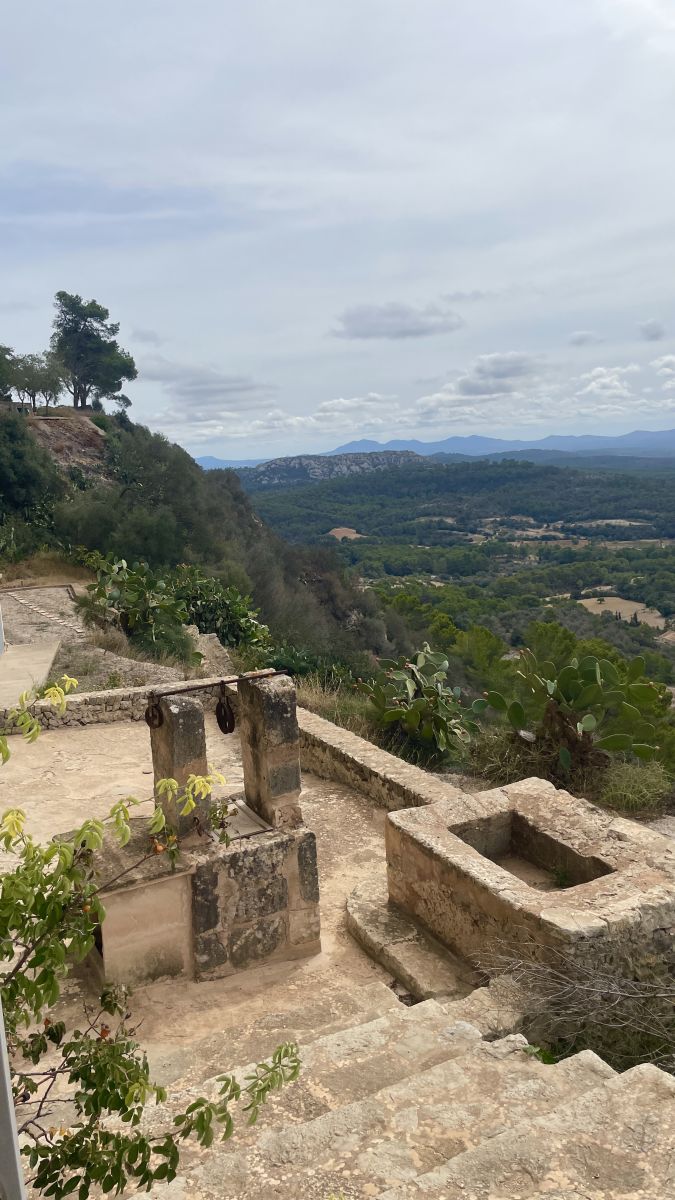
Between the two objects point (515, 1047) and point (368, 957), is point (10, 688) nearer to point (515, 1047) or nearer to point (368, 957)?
point (368, 957)

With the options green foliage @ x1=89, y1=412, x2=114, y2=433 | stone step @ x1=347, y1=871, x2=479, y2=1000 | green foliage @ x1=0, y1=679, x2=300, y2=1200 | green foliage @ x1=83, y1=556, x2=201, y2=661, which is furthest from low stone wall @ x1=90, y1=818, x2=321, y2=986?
green foliage @ x1=89, y1=412, x2=114, y2=433

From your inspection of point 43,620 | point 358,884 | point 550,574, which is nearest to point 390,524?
point 550,574

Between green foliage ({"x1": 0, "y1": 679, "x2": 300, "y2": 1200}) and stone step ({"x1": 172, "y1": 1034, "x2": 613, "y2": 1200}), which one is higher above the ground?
green foliage ({"x1": 0, "y1": 679, "x2": 300, "y2": 1200})

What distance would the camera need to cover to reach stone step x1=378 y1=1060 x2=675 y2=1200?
2.29 metres

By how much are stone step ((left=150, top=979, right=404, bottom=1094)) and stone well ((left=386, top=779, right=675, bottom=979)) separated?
62cm

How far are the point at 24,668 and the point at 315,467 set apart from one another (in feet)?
482

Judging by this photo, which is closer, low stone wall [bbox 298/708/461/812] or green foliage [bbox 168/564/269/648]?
low stone wall [bbox 298/708/461/812]

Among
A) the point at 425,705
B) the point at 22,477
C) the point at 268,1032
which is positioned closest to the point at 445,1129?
the point at 268,1032

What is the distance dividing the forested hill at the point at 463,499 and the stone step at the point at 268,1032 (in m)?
76.2

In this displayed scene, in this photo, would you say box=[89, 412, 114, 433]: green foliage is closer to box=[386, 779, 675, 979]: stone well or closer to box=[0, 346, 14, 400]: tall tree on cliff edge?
box=[0, 346, 14, 400]: tall tree on cliff edge

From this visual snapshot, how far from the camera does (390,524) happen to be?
9888 cm

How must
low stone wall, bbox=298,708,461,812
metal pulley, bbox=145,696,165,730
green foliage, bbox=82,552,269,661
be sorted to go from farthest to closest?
1. green foliage, bbox=82,552,269,661
2. low stone wall, bbox=298,708,461,812
3. metal pulley, bbox=145,696,165,730

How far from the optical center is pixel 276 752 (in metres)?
4.98

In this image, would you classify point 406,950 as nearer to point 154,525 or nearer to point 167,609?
point 167,609
